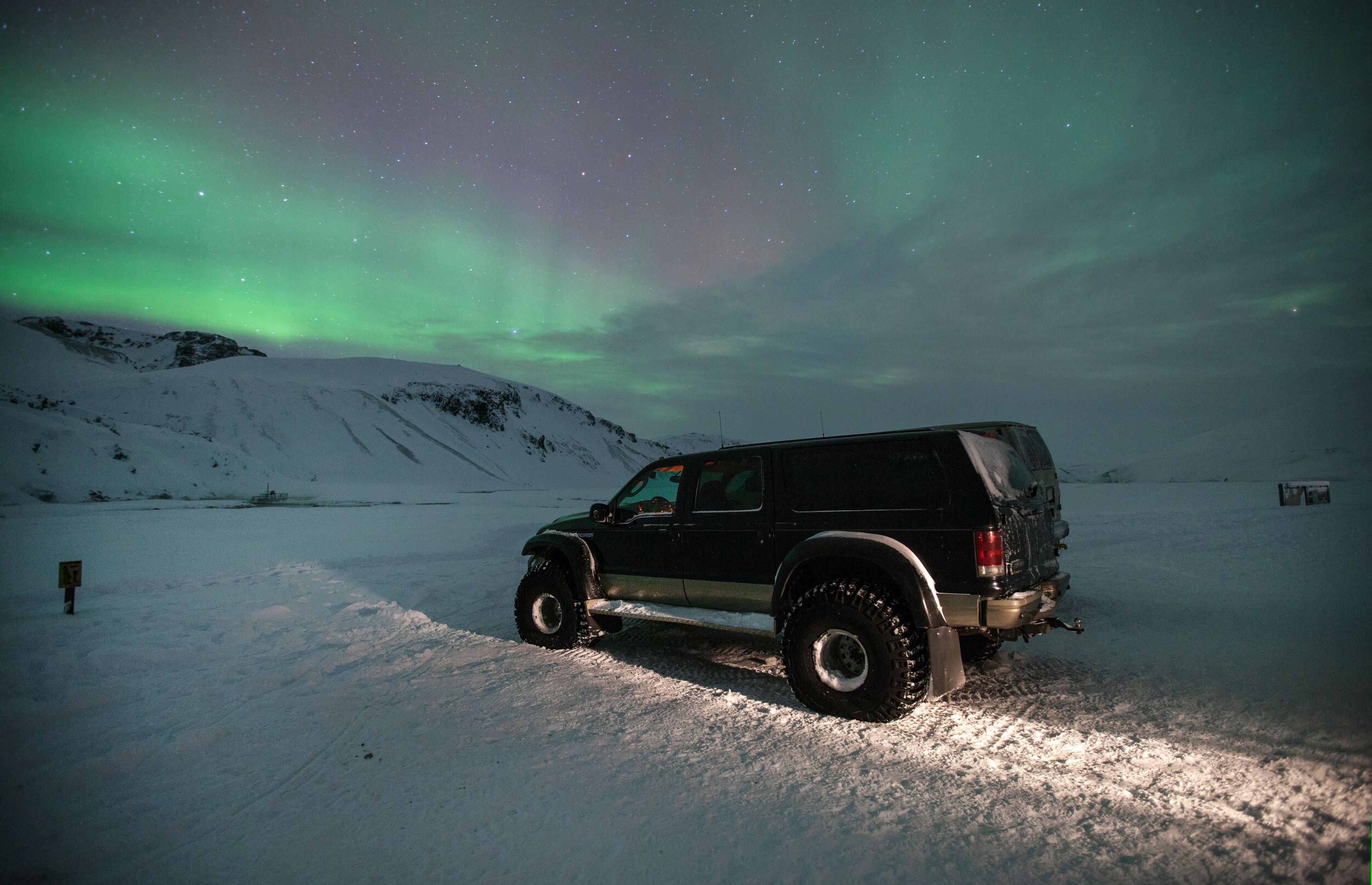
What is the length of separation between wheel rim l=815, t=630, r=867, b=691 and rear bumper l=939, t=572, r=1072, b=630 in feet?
2.08

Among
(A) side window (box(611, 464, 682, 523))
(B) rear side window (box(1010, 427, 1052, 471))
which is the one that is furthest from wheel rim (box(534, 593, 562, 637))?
(B) rear side window (box(1010, 427, 1052, 471))

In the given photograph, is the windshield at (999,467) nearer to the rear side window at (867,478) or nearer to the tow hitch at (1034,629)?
the rear side window at (867,478)

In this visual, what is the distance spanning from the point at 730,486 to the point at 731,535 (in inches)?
16.9

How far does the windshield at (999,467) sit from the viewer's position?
4.22 m

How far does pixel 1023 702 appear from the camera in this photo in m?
4.48

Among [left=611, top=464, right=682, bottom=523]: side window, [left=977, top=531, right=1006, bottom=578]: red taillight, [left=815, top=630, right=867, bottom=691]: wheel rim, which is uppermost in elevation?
[left=611, top=464, right=682, bottom=523]: side window

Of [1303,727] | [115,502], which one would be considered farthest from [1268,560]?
[115,502]

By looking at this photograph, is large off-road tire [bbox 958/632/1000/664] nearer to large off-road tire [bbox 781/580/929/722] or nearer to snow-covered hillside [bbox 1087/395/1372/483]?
large off-road tire [bbox 781/580/929/722]

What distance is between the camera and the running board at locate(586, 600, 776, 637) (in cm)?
484

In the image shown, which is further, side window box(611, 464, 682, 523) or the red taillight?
side window box(611, 464, 682, 523)

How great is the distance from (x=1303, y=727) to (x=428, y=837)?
495 centimetres

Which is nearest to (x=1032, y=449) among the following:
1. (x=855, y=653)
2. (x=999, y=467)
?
(x=999, y=467)

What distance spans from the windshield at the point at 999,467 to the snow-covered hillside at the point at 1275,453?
34968 millimetres

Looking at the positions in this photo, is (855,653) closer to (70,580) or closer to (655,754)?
(655,754)
